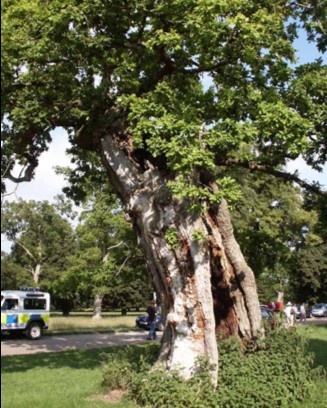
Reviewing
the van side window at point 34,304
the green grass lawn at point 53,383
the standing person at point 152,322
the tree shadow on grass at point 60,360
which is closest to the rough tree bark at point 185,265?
the green grass lawn at point 53,383

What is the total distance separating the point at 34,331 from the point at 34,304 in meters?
1.28

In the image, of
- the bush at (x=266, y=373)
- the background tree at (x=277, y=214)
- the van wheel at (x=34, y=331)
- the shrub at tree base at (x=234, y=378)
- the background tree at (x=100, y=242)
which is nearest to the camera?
the shrub at tree base at (x=234, y=378)

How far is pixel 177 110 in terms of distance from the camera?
10000mm

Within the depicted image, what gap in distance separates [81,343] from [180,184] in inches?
578

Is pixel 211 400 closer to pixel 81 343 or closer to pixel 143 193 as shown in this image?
pixel 143 193

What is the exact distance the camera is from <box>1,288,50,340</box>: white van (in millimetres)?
23188

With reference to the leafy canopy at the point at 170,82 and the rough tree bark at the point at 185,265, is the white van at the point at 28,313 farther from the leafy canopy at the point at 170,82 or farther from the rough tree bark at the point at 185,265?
the rough tree bark at the point at 185,265

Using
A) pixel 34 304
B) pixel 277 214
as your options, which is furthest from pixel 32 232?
pixel 277 214

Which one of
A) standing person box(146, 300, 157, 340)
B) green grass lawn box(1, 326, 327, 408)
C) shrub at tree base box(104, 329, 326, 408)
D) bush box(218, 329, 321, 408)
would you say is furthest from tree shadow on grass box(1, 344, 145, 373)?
standing person box(146, 300, 157, 340)

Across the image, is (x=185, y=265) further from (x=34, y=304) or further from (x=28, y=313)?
(x=34, y=304)

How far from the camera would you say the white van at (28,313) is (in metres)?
23.2

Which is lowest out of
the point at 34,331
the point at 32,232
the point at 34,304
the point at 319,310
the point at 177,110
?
the point at 34,331

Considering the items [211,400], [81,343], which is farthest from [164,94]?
[81,343]

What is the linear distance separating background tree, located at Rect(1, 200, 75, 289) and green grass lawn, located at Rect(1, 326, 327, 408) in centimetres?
194
